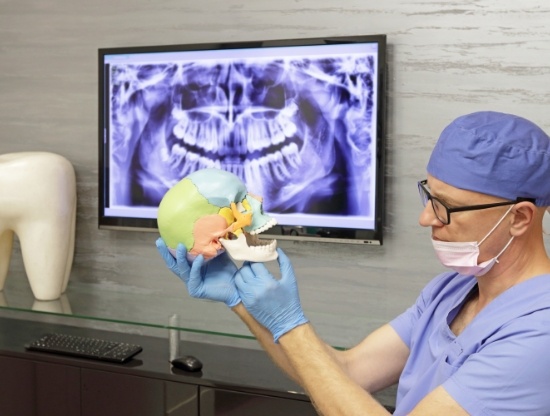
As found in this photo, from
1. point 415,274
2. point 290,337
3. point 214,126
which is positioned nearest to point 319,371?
point 290,337

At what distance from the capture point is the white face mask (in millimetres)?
1568

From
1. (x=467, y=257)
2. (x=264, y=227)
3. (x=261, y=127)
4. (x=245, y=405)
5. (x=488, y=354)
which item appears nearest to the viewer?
(x=488, y=354)

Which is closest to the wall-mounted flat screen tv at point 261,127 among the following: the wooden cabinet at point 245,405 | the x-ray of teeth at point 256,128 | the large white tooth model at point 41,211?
the x-ray of teeth at point 256,128

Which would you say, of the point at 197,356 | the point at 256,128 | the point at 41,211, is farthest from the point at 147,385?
the point at 256,128

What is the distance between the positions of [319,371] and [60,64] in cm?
195

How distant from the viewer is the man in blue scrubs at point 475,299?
1.43 meters

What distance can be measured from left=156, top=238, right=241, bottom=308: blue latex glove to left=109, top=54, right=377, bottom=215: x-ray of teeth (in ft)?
3.02

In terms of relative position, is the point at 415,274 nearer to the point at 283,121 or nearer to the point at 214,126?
the point at 283,121

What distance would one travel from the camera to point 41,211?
2.82 metres

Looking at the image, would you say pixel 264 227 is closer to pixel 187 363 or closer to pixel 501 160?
pixel 501 160

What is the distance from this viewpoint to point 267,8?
9.03 ft

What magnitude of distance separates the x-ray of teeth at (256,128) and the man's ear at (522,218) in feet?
3.53

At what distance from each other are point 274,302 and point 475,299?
0.43m

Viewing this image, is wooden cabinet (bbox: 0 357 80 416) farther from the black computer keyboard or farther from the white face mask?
the white face mask
